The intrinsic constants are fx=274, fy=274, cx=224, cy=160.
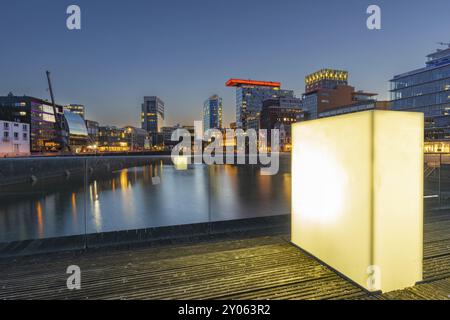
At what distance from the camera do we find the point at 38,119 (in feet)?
308

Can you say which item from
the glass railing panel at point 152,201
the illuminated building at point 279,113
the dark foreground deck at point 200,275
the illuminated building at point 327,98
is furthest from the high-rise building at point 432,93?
the dark foreground deck at point 200,275

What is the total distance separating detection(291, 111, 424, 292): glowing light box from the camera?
9.48ft

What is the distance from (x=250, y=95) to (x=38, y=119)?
13102 cm

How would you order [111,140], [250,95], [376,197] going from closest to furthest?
[376,197]
[111,140]
[250,95]

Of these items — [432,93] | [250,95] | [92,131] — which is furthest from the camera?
[250,95]

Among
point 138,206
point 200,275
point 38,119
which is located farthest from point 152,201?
point 38,119

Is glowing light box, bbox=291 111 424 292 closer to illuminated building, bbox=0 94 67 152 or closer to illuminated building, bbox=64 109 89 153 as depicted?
illuminated building, bbox=0 94 67 152

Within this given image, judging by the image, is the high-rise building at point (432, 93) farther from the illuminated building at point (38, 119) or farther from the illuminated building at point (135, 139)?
the illuminated building at point (135, 139)

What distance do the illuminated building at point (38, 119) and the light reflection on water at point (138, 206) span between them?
7967 cm

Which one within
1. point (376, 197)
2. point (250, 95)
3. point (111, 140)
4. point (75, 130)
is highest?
point (250, 95)

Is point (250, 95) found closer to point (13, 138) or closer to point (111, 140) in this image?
point (111, 140)

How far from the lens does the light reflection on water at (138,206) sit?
11.2 metres

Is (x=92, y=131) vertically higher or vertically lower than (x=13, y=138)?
higher

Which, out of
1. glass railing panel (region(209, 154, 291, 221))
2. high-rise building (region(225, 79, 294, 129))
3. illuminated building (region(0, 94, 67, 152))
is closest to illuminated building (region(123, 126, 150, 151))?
illuminated building (region(0, 94, 67, 152))
